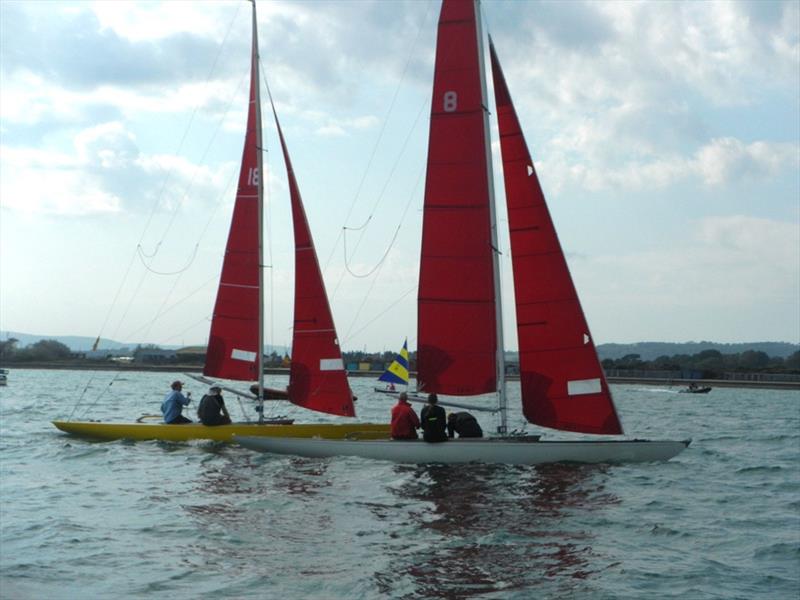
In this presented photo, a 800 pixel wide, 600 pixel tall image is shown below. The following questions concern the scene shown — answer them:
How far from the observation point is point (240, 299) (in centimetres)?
2480

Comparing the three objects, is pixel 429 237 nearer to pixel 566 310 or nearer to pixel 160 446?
pixel 566 310

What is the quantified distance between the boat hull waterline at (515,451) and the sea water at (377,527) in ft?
0.80

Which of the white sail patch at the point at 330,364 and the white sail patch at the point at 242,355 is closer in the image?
the white sail patch at the point at 330,364

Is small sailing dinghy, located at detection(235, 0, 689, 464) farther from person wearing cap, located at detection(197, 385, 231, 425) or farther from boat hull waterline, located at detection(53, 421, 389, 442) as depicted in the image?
person wearing cap, located at detection(197, 385, 231, 425)

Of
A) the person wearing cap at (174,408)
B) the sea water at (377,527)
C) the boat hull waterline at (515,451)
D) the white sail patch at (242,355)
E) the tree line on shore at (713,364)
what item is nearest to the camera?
the sea water at (377,527)

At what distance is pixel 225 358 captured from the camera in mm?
24688

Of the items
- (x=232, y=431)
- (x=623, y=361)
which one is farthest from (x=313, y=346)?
(x=623, y=361)

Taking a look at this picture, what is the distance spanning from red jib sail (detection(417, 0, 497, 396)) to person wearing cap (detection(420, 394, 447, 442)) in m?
1.16

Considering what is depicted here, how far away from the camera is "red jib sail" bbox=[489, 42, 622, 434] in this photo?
1997 centimetres

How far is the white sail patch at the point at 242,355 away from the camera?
80.8 feet

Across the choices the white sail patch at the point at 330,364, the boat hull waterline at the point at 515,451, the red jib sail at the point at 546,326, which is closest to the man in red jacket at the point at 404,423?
the boat hull waterline at the point at 515,451

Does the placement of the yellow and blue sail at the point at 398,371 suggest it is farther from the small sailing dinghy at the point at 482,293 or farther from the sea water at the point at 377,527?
the sea water at the point at 377,527

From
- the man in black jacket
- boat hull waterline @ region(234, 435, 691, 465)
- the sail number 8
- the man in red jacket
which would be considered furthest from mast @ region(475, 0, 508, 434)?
the man in red jacket

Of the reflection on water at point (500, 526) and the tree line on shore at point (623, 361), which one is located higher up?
the tree line on shore at point (623, 361)
